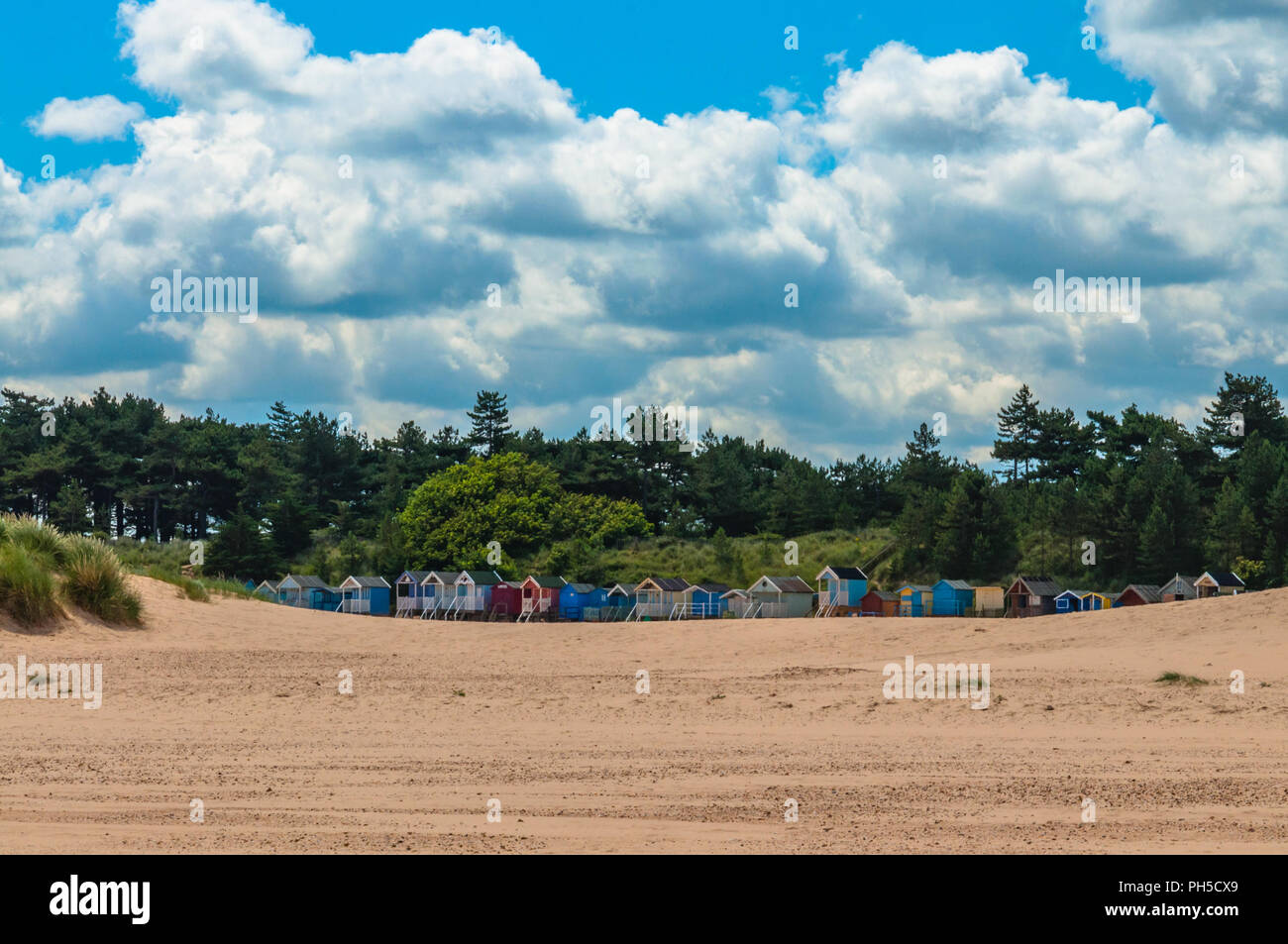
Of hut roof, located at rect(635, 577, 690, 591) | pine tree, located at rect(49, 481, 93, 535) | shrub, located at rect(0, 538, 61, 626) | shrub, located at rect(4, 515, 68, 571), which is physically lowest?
hut roof, located at rect(635, 577, 690, 591)

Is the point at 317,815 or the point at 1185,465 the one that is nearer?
the point at 317,815

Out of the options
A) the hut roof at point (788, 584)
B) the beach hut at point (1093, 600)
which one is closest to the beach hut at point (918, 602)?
the hut roof at point (788, 584)

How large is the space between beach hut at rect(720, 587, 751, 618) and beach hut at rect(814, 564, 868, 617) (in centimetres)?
359

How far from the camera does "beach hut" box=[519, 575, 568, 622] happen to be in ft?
215

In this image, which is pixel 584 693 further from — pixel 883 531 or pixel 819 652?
pixel 883 531

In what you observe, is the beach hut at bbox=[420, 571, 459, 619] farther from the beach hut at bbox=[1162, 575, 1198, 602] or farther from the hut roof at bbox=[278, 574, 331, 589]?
the beach hut at bbox=[1162, 575, 1198, 602]

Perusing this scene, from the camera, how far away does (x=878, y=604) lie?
61.0 metres

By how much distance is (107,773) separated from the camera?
11.0 meters

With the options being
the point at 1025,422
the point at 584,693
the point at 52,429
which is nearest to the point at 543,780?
the point at 584,693

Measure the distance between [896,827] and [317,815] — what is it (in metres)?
4.16

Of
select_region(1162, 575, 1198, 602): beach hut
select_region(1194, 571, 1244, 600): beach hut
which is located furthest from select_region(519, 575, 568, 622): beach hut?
select_region(1194, 571, 1244, 600): beach hut

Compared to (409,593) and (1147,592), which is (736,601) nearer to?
(1147,592)

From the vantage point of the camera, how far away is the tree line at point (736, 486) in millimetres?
64688

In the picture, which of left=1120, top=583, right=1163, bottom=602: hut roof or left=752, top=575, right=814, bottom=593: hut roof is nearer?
left=1120, top=583, right=1163, bottom=602: hut roof
